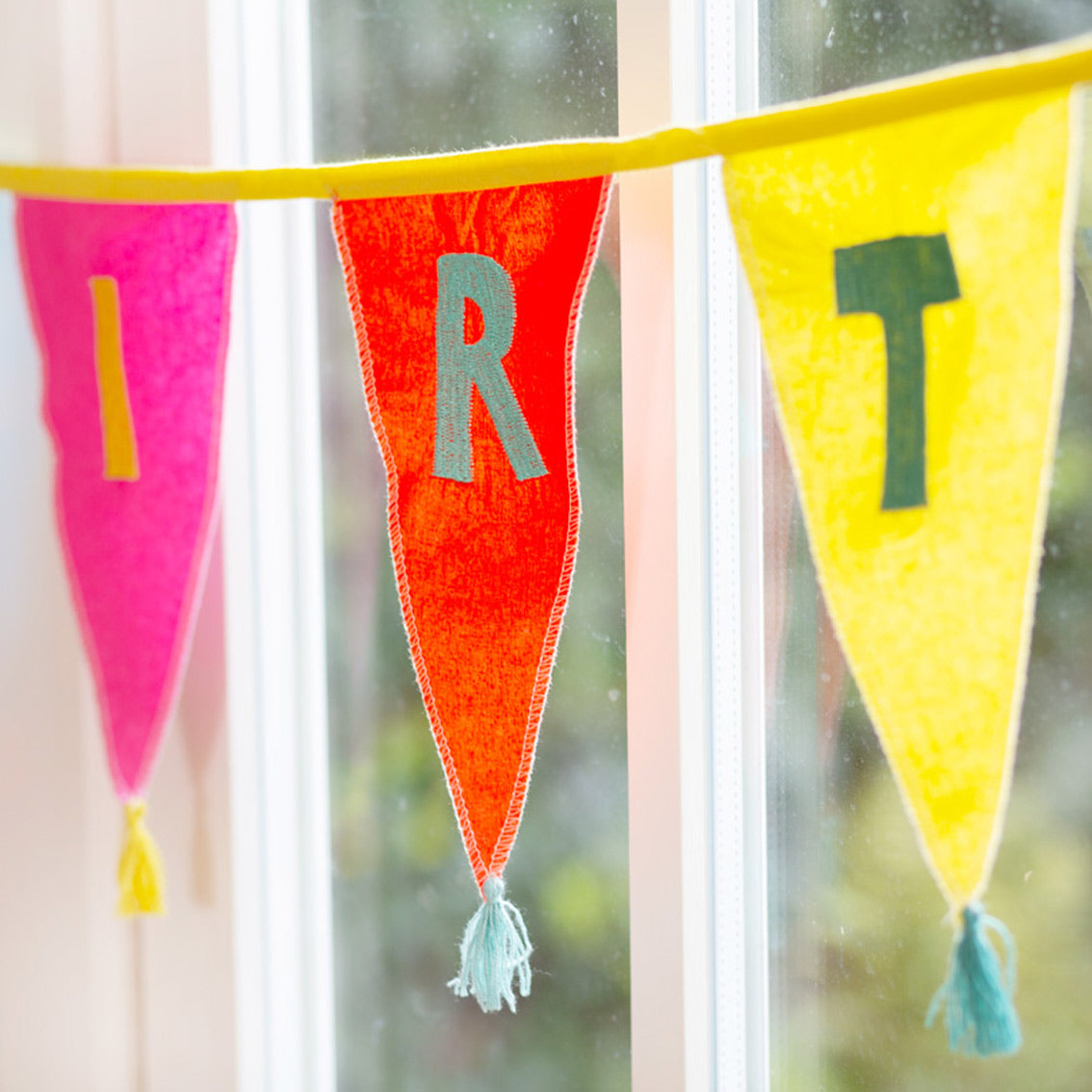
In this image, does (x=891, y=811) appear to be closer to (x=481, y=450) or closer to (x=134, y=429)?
(x=481, y=450)

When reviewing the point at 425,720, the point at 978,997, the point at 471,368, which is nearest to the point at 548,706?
the point at 425,720

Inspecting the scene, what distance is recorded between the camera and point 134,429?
1042mm

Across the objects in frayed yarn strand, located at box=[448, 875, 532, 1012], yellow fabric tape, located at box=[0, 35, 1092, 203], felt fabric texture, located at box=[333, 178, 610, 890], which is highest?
yellow fabric tape, located at box=[0, 35, 1092, 203]

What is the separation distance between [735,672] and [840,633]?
0.81ft

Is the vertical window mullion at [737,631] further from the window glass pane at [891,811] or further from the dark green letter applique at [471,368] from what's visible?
the dark green letter applique at [471,368]

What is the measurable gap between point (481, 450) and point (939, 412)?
1.11 feet

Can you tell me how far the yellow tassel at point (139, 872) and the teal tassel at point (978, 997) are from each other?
722 mm

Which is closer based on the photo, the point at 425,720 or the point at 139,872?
the point at 139,872

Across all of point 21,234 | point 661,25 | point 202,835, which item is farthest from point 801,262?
point 202,835

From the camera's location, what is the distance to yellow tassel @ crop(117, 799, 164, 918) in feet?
3.59

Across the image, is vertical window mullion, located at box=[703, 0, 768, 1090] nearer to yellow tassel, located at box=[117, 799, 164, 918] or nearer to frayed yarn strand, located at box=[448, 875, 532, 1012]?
frayed yarn strand, located at box=[448, 875, 532, 1012]

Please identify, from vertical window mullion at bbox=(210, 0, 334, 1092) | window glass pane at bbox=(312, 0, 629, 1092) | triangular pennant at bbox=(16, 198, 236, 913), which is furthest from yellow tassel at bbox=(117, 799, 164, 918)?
window glass pane at bbox=(312, 0, 629, 1092)

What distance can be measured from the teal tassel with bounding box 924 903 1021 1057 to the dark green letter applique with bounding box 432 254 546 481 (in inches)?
17.0

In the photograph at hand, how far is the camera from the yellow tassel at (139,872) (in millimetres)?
1095
